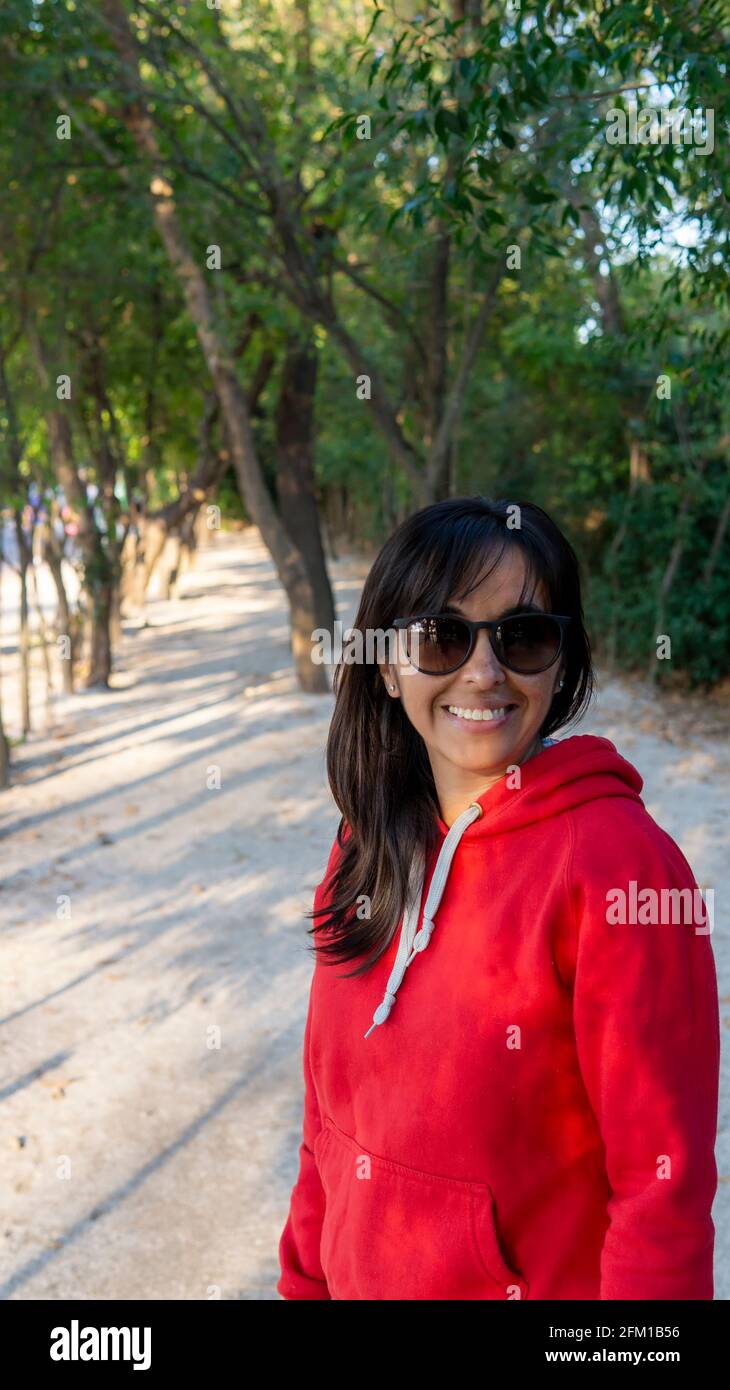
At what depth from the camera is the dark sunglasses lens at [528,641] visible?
1.54 m

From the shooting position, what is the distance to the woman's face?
1551 mm

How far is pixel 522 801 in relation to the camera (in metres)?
1.48

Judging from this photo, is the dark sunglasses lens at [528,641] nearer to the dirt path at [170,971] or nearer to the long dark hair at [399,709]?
the long dark hair at [399,709]

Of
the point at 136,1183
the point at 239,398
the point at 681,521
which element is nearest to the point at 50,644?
the point at 239,398

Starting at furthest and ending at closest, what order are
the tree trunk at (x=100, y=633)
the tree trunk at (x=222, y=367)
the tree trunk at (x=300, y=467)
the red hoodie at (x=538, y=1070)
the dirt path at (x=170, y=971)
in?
the tree trunk at (x=100, y=633)
the tree trunk at (x=300, y=467)
the tree trunk at (x=222, y=367)
the dirt path at (x=170, y=971)
the red hoodie at (x=538, y=1070)

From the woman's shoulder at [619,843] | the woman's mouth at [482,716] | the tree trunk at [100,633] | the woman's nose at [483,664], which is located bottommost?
the tree trunk at [100,633]

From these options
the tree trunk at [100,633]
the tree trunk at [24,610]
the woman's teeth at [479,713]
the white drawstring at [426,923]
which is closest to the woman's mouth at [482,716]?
the woman's teeth at [479,713]

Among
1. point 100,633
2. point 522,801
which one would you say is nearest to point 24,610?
point 100,633

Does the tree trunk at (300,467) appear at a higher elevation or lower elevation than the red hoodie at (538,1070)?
higher

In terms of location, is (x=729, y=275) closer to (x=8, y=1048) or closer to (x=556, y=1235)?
(x=556, y=1235)

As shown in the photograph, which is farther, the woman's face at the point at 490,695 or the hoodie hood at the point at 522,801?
the woman's face at the point at 490,695

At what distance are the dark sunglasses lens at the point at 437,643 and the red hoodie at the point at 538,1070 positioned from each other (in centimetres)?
17

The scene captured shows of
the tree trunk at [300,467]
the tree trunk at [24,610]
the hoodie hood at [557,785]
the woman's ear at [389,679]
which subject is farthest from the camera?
the tree trunk at [300,467]

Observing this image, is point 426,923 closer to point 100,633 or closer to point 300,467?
point 300,467
